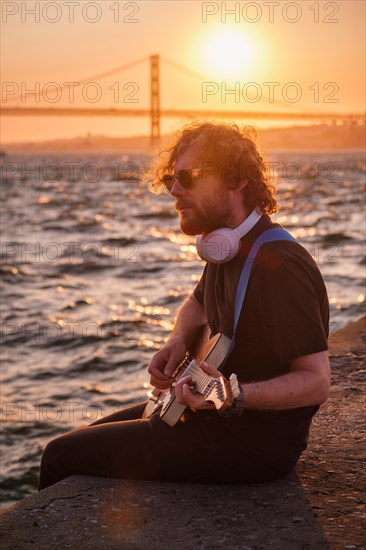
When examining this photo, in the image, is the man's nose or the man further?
the man's nose

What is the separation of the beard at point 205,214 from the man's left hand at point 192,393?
1.58ft

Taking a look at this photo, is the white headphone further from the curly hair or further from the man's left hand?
the man's left hand

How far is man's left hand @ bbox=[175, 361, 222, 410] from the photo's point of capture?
2693 mm

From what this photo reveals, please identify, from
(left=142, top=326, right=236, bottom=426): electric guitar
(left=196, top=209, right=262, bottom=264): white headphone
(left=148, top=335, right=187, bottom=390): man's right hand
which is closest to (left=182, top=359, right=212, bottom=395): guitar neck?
(left=142, top=326, right=236, bottom=426): electric guitar

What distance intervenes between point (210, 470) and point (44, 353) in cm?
565

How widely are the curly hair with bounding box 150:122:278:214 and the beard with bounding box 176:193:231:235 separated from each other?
2.7 inches

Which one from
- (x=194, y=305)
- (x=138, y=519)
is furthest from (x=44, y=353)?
(x=138, y=519)

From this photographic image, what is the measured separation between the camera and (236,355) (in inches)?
115

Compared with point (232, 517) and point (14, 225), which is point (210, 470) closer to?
point (232, 517)

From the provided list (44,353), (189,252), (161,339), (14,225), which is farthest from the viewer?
(14,225)

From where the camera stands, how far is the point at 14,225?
2325 centimetres

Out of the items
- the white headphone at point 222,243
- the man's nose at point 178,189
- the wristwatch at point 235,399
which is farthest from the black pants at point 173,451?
the man's nose at point 178,189

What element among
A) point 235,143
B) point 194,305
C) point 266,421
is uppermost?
point 235,143

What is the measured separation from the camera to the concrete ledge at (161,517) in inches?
106
